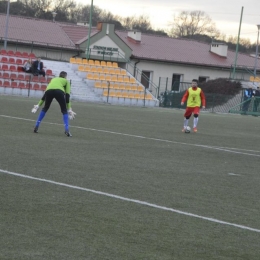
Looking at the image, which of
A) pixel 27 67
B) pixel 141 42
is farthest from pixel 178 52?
pixel 27 67

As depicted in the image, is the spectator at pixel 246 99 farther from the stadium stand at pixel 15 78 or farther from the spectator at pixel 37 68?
the spectator at pixel 37 68

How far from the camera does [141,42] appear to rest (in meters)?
66.1

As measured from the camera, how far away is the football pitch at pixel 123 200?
274 inches

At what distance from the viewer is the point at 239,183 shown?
40.1 feet

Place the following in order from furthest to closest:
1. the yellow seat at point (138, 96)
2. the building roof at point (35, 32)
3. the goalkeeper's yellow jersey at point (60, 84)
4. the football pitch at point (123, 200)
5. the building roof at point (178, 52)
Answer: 1. the building roof at point (178, 52)
2. the building roof at point (35, 32)
3. the yellow seat at point (138, 96)
4. the goalkeeper's yellow jersey at point (60, 84)
5. the football pitch at point (123, 200)

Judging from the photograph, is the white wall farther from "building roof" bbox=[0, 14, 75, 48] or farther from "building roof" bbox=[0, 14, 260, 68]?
"building roof" bbox=[0, 14, 75, 48]

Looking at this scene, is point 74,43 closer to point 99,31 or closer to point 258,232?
point 99,31

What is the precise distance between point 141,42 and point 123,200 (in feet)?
188

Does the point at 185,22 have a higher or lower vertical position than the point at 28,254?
higher

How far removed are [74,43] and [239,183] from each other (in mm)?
48197

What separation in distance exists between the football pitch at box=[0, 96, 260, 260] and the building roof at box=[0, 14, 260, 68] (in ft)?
135

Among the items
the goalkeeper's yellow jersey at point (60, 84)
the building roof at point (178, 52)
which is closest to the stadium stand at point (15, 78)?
the building roof at point (178, 52)

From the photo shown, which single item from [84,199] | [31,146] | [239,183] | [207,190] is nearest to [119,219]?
[84,199]

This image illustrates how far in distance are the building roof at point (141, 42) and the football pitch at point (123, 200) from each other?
41.1 meters
